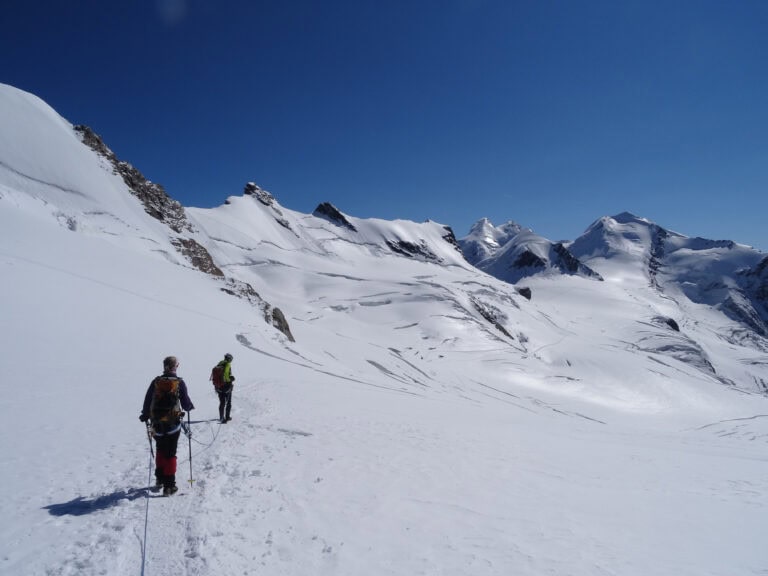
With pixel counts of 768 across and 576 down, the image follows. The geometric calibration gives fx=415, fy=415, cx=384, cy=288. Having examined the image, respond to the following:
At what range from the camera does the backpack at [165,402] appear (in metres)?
6.90

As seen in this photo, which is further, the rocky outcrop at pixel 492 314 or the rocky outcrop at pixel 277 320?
the rocky outcrop at pixel 492 314

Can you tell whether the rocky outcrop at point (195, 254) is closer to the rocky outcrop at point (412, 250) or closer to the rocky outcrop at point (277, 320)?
the rocky outcrop at point (277, 320)

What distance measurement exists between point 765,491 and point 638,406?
132 ft

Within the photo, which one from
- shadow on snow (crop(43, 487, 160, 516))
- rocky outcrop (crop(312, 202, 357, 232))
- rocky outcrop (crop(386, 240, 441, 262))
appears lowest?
shadow on snow (crop(43, 487, 160, 516))

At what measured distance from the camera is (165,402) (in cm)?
698

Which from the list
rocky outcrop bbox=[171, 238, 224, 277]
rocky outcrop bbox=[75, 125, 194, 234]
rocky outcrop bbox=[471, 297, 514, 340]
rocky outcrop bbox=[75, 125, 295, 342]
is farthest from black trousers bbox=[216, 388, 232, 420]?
rocky outcrop bbox=[471, 297, 514, 340]

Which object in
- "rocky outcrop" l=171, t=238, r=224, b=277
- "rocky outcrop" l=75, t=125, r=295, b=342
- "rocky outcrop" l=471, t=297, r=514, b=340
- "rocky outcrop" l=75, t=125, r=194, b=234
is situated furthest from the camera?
"rocky outcrop" l=471, t=297, r=514, b=340

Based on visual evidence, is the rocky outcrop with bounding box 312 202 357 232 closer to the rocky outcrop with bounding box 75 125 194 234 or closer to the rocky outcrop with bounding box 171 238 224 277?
the rocky outcrop with bounding box 75 125 194 234

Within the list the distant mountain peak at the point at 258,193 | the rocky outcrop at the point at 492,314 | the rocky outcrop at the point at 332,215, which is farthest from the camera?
the rocky outcrop at the point at 332,215

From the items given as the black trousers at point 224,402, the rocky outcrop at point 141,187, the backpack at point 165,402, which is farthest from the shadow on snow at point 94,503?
the rocky outcrop at point 141,187

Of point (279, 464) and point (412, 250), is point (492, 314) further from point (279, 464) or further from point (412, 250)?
point (412, 250)

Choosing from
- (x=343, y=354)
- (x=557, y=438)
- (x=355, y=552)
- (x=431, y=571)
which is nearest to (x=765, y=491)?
(x=557, y=438)

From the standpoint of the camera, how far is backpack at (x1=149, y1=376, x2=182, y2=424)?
690 centimetres

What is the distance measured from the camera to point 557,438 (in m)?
15.6
